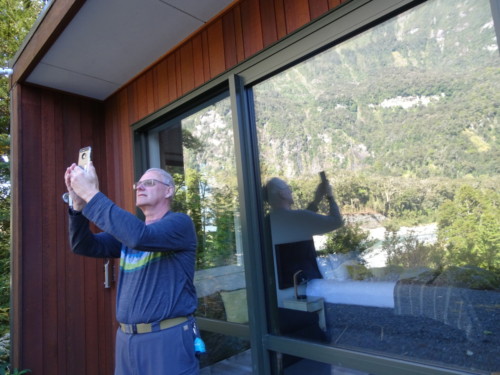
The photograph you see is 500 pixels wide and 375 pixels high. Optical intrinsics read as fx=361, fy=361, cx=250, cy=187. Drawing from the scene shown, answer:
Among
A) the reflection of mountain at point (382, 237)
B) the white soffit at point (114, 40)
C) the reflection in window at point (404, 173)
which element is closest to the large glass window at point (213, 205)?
the reflection in window at point (404, 173)

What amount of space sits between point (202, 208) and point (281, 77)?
1.05m

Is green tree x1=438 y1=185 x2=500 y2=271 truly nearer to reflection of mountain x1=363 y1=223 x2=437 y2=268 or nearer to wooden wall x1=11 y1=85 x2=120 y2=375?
reflection of mountain x1=363 y1=223 x2=437 y2=268

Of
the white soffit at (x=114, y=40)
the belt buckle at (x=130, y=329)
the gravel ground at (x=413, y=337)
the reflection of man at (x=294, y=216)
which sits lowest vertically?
the gravel ground at (x=413, y=337)

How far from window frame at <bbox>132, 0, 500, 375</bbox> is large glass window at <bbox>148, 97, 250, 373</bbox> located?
0.10 metres

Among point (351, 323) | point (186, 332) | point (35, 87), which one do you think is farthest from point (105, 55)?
point (351, 323)

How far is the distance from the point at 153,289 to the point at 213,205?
1.00m

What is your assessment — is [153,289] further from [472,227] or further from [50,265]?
[50,265]

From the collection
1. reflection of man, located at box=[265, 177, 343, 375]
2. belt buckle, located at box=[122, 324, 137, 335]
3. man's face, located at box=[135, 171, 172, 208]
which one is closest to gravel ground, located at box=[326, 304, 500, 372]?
reflection of man, located at box=[265, 177, 343, 375]

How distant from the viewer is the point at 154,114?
8.57 ft

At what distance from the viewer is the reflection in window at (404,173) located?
139cm

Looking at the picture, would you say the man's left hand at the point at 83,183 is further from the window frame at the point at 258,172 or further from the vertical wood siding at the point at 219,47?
the vertical wood siding at the point at 219,47


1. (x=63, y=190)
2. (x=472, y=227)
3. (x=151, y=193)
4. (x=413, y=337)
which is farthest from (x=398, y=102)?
(x=63, y=190)

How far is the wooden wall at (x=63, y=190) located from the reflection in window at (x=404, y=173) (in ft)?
2.11

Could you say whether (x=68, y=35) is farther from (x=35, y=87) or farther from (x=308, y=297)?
(x=308, y=297)
